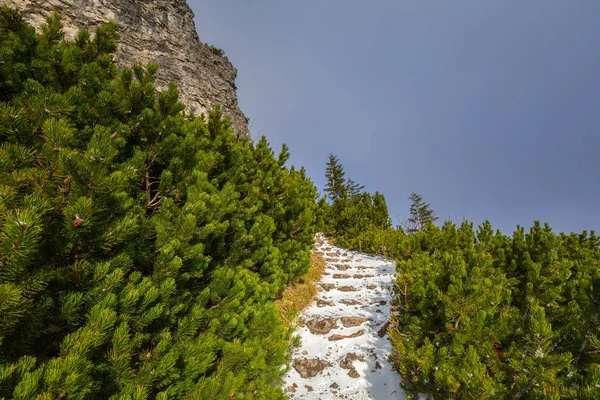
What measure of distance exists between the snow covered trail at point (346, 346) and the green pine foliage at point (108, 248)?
1.63m

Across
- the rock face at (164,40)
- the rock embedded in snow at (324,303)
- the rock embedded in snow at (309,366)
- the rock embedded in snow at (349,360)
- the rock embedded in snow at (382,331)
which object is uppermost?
the rock face at (164,40)

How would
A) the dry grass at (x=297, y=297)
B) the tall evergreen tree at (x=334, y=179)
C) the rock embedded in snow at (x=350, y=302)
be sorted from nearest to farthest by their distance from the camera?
the dry grass at (x=297, y=297), the rock embedded in snow at (x=350, y=302), the tall evergreen tree at (x=334, y=179)

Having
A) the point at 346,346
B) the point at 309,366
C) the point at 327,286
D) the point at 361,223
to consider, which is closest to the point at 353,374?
the point at 346,346

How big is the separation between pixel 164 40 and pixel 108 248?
1651 cm

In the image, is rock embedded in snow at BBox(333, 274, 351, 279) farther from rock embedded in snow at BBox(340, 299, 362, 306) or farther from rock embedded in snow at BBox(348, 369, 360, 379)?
rock embedded in snow at BBox(348, 369, 360, 379)

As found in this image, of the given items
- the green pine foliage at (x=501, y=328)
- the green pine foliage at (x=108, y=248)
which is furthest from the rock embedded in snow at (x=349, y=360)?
the green pine foliage at (x=108, y=248)

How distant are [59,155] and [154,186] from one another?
2268 mm

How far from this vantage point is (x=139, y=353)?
7.31ft

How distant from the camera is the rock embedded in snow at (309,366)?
4547 millimetres

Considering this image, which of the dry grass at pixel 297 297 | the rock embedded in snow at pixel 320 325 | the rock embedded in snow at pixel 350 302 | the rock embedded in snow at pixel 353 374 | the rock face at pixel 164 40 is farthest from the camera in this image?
the rock face at pixel 164 40

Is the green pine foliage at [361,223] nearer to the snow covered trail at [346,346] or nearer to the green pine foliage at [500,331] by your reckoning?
the snow covered trail at [346,346]

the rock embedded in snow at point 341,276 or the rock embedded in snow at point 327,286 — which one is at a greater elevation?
the rock embedded in snow at point 341,276

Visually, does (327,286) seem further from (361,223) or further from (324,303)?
(361,223)

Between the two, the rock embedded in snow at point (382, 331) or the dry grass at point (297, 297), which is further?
the dry grass at point (297, 297)
